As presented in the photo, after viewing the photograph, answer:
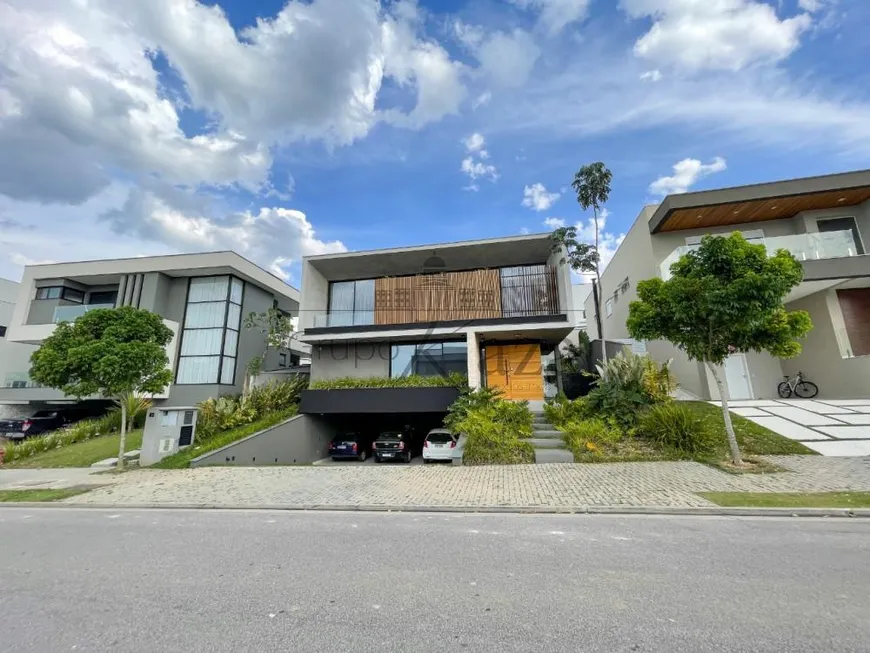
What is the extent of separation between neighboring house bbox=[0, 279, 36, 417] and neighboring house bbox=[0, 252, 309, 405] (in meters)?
0.11

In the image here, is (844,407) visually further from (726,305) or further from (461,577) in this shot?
(461,577)

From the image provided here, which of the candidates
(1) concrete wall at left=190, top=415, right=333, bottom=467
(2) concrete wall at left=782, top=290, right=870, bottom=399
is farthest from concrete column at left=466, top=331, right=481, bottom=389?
(2) concrete wall at left=782, top=290, right=870, bottom=399

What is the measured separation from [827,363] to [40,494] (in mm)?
24044

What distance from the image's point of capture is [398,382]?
15297mm

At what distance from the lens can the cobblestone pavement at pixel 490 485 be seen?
662 centimetres

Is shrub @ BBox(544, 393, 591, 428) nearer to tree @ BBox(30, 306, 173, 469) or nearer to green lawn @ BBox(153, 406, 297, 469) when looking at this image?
green lawn @ BBox(153, 406, 297, 469)

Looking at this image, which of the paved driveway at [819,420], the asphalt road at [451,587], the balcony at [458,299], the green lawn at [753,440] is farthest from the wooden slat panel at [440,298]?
the asphalt road at [451,587]

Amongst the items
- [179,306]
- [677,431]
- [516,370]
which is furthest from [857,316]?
[179,306]

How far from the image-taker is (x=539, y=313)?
1466 cm

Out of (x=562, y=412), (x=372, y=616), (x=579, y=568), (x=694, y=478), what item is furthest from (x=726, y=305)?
(x=372, y=616)

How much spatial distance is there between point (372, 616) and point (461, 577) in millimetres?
1060

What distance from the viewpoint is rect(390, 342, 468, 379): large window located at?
54.0 feet

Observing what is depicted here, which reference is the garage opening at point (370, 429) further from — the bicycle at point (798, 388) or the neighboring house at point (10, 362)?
the neighboring house at point (10, 362)

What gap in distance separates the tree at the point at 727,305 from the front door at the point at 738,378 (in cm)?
758
